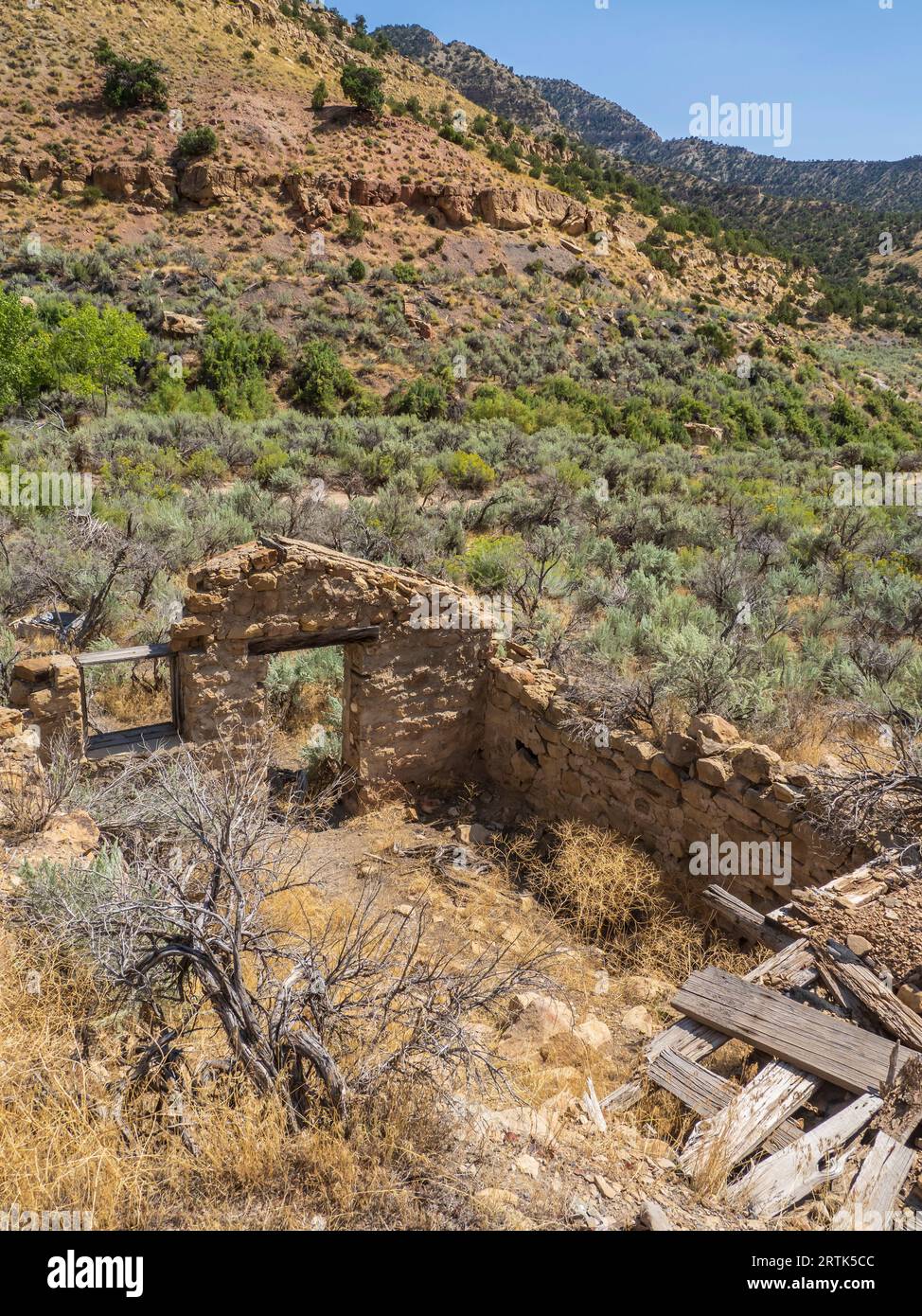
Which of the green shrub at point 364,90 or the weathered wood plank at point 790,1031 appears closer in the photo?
the weathered wood plank at point 790,1031

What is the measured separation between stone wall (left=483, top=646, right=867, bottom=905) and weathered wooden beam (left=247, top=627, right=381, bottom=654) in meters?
1.52

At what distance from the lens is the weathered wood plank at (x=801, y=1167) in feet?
9.27

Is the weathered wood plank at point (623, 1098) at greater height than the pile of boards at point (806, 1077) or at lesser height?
lesser

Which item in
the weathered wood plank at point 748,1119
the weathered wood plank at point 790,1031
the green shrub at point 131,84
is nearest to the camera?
the weathered wood plank at point 748,1119

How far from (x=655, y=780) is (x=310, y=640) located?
10.7ft

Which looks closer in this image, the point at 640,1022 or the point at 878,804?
the point at 640,1022

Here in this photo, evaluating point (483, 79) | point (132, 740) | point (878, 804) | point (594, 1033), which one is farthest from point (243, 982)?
point (483, 79)

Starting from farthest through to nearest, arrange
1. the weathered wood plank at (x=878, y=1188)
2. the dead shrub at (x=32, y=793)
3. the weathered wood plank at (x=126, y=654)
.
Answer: the weathered wood plank at (x=126, y=654) → the dead shrub at (x=32, y=793) → the weathered wood plank at (x=878, y=1188)

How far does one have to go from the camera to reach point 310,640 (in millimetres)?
6781

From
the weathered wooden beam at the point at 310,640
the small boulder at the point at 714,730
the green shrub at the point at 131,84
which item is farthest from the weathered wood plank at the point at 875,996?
the green shrub at the point at 131,84

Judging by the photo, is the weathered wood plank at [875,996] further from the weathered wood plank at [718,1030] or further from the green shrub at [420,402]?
the green shrub at [420,402]

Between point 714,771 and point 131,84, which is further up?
point 131,84

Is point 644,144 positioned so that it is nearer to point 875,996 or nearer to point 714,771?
point 714,771

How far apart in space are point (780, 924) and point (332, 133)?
41.7 m
